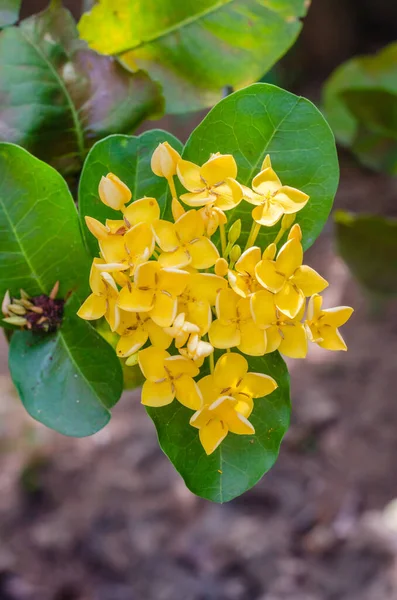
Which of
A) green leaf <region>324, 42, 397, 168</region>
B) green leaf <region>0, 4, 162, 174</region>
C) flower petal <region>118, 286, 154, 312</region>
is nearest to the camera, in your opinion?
flower petal <region>118, 286, 154, 312</region>

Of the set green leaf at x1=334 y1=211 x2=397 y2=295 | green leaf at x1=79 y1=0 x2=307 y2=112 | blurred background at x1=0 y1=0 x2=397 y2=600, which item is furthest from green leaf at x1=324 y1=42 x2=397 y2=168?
blurred background at x1=0 y1=0 x2=397 y2=600

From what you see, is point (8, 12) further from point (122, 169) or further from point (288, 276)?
point (288, 276)

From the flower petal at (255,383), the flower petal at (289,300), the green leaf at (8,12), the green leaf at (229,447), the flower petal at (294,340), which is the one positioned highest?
the green leaf at (8,12)

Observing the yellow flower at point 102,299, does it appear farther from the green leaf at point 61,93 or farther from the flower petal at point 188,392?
the green leaf at point 61,93

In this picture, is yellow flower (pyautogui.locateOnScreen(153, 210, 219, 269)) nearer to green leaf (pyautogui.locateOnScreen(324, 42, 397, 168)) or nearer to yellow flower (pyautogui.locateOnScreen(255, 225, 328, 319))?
yellow flower (pyautogui.locateOnScreen(255, 225, 328, 319))

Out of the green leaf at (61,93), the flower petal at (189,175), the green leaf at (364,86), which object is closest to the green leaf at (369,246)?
the green leaf at (364,86)

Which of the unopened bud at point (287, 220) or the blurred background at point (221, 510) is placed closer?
the unopened bud at point (287, 220)
